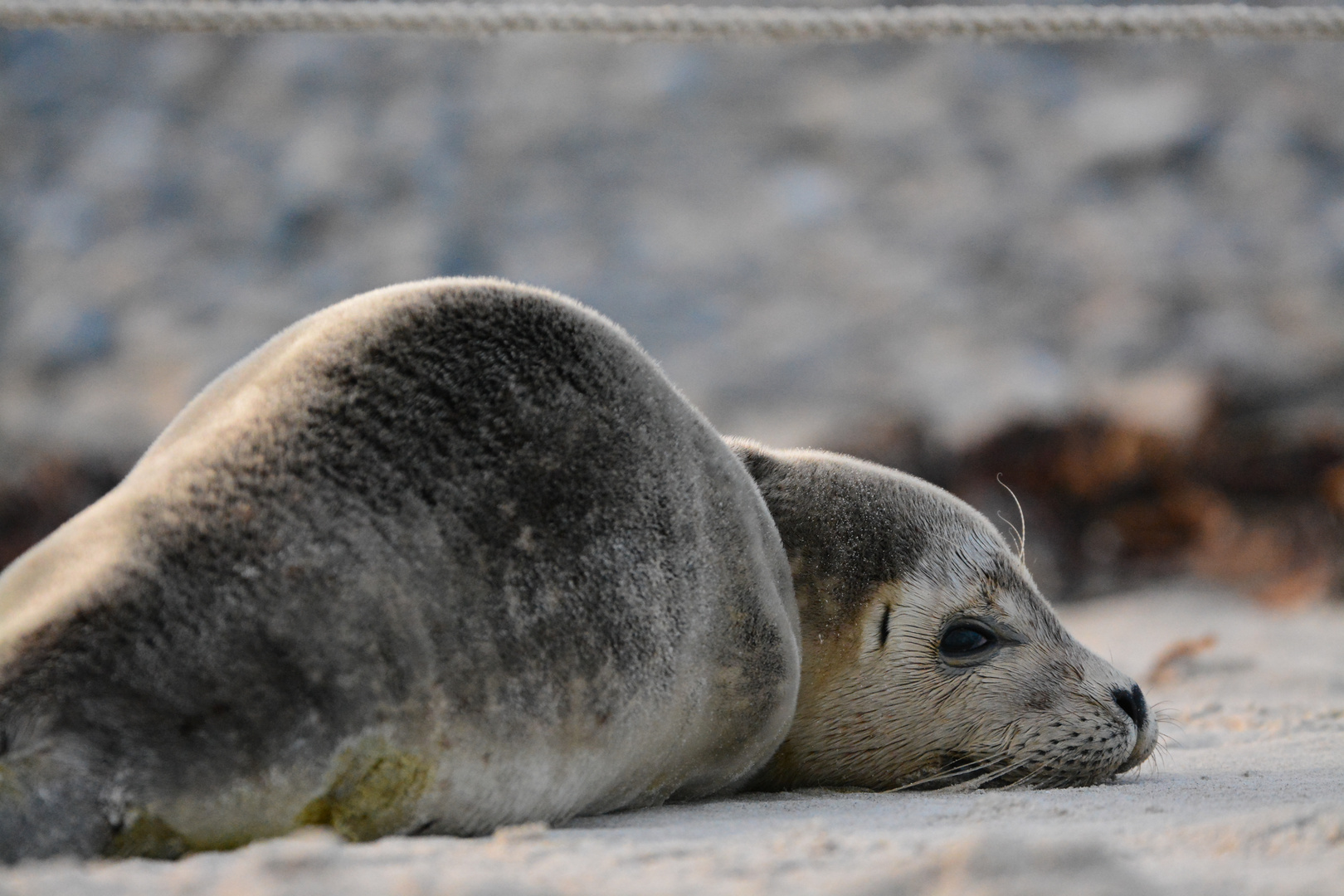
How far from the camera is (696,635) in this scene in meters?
2.21

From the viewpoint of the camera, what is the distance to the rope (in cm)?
289

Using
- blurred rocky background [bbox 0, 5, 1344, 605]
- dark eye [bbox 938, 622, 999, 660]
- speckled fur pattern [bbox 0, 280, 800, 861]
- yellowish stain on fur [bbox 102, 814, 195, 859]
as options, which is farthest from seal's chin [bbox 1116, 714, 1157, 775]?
blurred rocky background [bbox 0, 5, 1344, 605]

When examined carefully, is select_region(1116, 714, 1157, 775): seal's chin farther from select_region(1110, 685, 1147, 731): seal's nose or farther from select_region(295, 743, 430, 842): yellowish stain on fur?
select_region(295, 743, 430, 842): yellowish stain on fur

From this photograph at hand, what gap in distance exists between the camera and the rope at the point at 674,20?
289cm

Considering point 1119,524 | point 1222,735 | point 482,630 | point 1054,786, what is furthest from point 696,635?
point 1119,524

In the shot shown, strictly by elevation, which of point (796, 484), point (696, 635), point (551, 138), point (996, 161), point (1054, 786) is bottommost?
point (1054, 786)

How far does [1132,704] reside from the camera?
2822 mm

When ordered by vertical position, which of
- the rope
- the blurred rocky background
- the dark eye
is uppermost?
the blurred rocky background

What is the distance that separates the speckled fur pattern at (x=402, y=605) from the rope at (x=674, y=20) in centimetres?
97

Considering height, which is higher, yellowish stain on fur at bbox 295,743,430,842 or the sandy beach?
yellowish stain on fur at bbox 295,743,430,842

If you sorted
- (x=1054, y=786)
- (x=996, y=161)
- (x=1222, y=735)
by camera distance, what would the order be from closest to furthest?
(x=1054, y=786), (x=1222, y=735), (x=996, y=161)

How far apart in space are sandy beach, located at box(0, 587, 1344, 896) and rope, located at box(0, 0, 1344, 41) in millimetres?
1643

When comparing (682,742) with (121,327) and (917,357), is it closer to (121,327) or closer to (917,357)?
(917,357)

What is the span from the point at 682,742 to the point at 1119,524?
21.0 ft
